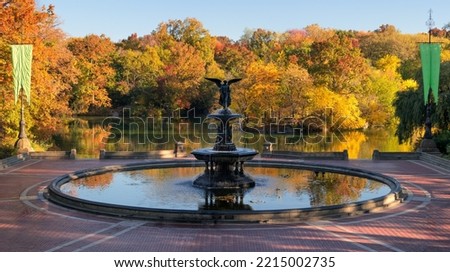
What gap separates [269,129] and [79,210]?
1859 inches

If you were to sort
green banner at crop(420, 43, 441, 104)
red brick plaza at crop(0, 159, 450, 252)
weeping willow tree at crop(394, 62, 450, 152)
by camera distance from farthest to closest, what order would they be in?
weeping willow tree at crop(394, 62, 450, 152) < green banner at crop(420, 43, 441, 104) < red brick plaza at crop(0, 159, 450, 252)

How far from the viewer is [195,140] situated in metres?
59.3

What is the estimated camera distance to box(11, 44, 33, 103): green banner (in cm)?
3164

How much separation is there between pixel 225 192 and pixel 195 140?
38.5m

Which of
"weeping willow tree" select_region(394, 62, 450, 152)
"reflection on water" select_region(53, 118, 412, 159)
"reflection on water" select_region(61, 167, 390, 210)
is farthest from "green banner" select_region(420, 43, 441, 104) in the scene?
"reflection on water" select_region(53, 118, 412, 159)

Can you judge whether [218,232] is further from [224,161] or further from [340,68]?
[340,68]

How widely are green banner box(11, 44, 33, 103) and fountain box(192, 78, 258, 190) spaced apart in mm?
14786

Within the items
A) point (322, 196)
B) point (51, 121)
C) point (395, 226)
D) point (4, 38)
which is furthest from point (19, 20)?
point (395, 226)

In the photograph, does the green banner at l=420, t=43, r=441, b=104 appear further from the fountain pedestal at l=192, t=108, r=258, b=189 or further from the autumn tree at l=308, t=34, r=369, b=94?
the autumn tree at l=308, t=34, r=369, b=94

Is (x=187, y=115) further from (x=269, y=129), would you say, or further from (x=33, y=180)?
(x=33, y=180)

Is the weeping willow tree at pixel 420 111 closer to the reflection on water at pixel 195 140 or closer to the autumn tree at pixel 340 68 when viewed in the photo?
the reflection on water at pixel 195 140

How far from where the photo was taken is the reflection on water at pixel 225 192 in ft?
61.9

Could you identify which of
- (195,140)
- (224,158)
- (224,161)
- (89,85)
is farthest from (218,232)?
(195,140)

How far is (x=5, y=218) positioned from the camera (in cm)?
1683
